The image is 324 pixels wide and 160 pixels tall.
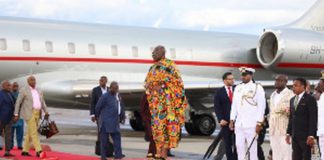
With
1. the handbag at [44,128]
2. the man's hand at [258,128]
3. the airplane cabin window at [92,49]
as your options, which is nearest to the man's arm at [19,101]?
the handbag at [44,128]

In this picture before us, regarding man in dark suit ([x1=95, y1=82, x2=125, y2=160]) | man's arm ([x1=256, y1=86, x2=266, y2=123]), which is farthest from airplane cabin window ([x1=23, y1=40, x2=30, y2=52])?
man's arm ([x1=256, y1=86, x2=266, y2=123])

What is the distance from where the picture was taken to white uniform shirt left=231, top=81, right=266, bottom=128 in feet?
33.4

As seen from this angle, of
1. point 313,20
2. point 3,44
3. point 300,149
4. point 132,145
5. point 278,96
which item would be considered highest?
point 313,20

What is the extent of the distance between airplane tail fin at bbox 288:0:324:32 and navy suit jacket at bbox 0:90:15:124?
12.9 m

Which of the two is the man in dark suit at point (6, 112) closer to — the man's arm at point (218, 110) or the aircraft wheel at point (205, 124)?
the man's arm at point (218, 110)

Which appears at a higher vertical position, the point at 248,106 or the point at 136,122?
the point at 248,106

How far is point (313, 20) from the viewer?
23891 millimetres

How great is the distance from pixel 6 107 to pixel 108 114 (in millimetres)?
2420

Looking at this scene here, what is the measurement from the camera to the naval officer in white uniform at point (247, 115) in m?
10.2

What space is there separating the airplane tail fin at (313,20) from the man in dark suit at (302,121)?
14.4 meters

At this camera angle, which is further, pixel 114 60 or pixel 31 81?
pixel 114 60

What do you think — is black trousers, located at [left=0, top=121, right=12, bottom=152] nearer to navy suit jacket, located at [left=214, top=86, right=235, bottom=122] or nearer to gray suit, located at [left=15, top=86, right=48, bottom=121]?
gray suit, located at [left=15, top=86, right=48, bottom=121]

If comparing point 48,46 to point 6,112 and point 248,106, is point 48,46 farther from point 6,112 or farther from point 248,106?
point 248,106

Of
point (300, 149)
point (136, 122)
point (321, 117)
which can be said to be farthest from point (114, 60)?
point (321, 117)
